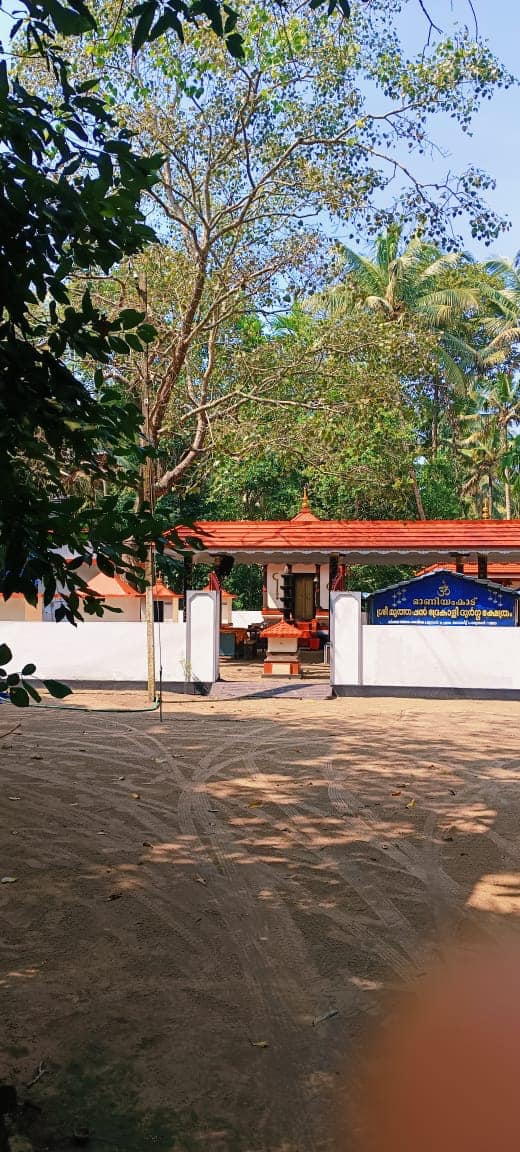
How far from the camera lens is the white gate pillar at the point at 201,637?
56.6 feet

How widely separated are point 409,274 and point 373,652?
22477 millimetres

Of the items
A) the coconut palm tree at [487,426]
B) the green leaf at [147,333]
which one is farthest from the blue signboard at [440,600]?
the coconut palm tree at [487,426]

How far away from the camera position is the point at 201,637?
17.3 meters

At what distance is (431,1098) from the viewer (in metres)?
3.26

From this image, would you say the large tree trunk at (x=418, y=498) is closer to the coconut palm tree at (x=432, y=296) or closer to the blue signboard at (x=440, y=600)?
the coconut palm tree at (x=432, y=296)

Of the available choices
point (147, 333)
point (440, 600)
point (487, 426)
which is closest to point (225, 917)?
point (147, 333)

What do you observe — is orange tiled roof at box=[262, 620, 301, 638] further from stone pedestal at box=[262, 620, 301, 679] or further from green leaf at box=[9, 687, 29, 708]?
green leaf at box=[9, 687, 29, 708]

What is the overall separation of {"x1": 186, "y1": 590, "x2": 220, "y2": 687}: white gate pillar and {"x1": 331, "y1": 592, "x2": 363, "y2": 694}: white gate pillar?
7.36 feet

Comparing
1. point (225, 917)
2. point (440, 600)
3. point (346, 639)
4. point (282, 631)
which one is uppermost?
point (440, 600)

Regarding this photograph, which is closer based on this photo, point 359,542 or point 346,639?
point 346,639

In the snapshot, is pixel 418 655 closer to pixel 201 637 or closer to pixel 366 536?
pixel 366 536

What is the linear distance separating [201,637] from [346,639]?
2714 millimetres

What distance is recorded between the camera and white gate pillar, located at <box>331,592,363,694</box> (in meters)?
16.7

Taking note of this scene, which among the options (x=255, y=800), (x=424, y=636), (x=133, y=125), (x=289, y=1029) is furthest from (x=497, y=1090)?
(x=133, y=125)
